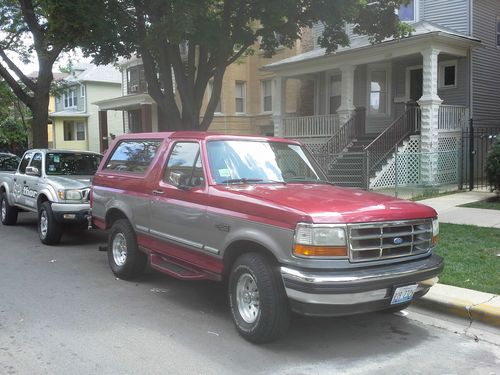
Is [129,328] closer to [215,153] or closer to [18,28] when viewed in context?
[215,153]

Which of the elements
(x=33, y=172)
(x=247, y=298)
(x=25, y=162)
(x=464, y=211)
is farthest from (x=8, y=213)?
(x=464, y=211)

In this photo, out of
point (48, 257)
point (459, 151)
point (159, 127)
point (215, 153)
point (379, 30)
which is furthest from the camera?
point (159, 127)

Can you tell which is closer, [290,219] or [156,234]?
[290,219]

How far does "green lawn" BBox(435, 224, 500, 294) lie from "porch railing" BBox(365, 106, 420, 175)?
279 inches

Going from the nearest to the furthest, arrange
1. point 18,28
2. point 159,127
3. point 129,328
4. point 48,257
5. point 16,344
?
point 16,344
point 129,328
point 48,257
point 18,28
point 159,127

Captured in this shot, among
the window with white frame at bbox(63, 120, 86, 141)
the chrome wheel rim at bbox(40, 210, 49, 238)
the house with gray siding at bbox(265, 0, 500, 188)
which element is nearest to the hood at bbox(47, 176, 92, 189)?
the chrome wheel rim at bbox(40, 210, 49, 238)

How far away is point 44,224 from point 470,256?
23.4ft

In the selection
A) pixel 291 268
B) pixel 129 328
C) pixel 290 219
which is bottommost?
pixel 129 328

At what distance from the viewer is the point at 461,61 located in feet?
58.5

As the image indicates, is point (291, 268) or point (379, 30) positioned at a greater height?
point (379, 30)

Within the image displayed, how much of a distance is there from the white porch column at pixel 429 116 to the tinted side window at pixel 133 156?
35.7 ft

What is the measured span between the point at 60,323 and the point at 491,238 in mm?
6804

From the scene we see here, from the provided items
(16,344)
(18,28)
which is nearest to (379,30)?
(16,344)

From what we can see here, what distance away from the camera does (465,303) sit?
18.0 feet
